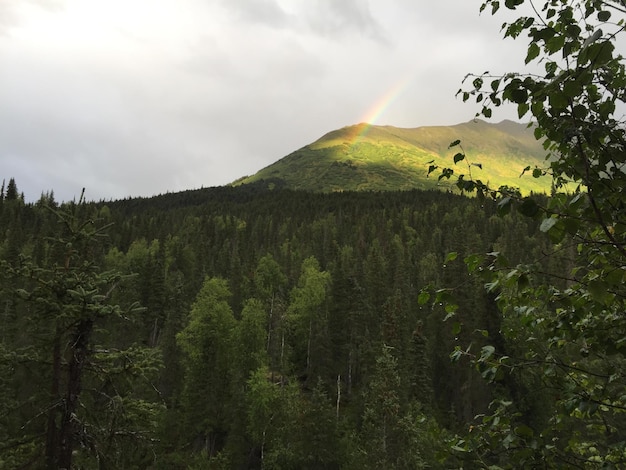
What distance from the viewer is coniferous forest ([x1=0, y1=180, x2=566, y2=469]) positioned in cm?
1120

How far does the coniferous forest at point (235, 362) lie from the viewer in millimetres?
11203

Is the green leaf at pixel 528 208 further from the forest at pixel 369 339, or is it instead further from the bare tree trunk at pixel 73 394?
the bare tree trunk at pixel 73 394

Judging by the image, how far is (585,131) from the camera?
304 centimetres

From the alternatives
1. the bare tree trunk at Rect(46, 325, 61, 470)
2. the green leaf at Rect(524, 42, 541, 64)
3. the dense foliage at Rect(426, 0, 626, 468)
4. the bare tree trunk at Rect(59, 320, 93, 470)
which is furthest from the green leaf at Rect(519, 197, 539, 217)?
the bare tree trunk at Rect(46, 325, 61, 470)

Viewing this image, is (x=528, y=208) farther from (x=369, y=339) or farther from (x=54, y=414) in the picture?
(x=369, y=339)

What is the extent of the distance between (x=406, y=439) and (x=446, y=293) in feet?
106

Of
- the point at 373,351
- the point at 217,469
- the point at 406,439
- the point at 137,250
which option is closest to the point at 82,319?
the point at 406,439

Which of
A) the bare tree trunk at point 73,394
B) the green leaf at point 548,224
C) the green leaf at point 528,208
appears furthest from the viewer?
the bare tree trunk at point 73,394

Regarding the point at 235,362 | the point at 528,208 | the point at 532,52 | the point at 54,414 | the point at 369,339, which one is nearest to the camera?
the point at 528,208

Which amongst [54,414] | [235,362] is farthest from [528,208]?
[235,362]

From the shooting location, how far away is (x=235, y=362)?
53.8 m

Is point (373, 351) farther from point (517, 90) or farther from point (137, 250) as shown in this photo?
point (137, 250)

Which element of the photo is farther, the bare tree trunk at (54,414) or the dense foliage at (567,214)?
the bare tree trunk at (54,414)

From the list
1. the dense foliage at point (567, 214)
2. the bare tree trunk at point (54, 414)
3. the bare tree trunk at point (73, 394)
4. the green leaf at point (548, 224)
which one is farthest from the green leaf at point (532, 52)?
the bare tree trunk at point (54, 414)
